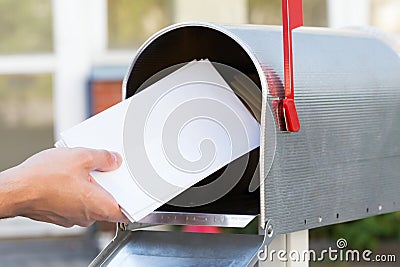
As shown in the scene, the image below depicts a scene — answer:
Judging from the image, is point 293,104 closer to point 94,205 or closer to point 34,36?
point 94,205

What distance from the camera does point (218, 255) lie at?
215 cm

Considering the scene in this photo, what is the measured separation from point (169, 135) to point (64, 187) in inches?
11.0

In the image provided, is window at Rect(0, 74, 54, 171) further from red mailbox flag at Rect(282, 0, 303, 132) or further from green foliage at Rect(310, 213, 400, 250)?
red mailbox flag at Rect(282, 0, 303, 132)

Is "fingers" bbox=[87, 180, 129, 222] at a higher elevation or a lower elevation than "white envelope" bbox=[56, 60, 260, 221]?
lower

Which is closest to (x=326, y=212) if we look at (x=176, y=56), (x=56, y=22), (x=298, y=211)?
(x=298, y=211)

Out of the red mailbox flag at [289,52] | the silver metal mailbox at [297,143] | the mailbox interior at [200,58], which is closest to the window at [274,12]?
the silver metal mailbox at [297,143]

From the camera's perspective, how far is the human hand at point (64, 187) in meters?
2.03

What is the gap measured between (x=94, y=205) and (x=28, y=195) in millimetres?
158

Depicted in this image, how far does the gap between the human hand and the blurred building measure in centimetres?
480

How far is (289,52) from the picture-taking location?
2.10m

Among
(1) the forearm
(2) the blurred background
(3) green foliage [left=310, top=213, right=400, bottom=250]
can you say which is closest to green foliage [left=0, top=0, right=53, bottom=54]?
(2) the blurred background

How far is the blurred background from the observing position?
272 inches

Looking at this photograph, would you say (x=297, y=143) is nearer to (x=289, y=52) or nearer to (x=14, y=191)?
(x=289, y=52)

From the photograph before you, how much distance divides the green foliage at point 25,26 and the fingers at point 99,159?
531 centimetres
